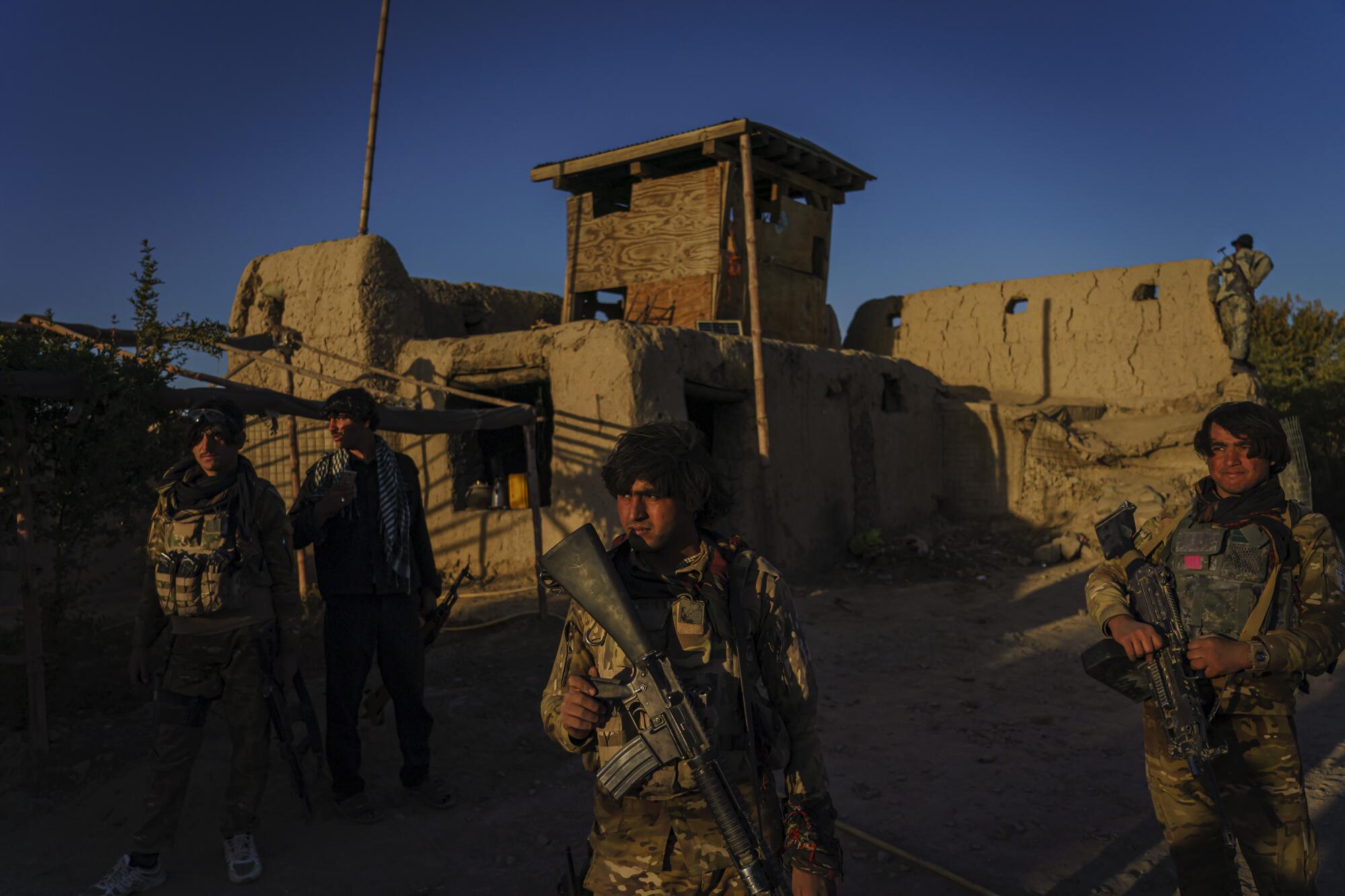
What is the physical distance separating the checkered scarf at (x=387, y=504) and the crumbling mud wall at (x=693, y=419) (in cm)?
306

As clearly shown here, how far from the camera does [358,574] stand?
370 cm

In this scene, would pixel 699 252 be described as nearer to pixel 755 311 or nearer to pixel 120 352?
pixel 755 311

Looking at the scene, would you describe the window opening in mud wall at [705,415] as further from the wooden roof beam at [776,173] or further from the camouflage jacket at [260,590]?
the camouflage jacket at [260,590]

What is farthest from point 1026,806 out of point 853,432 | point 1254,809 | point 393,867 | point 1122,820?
point 853,432

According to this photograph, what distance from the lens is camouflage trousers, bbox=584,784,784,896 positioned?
6.09 ft

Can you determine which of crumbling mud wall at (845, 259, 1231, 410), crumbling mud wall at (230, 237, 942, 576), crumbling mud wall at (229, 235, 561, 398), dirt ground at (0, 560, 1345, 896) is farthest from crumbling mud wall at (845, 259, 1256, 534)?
crumbling mud wall at (229, 235, 561, 398)

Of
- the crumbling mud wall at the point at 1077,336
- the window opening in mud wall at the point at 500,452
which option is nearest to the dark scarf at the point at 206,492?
the window opening in mud wall at the point at 500,452

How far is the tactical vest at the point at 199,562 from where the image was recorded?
3.15m

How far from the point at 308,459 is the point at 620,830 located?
7447mm

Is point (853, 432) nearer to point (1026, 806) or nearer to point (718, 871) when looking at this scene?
point (1026, 806)

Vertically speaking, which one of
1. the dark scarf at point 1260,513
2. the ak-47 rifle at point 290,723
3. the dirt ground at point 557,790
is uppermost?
the dark scarf at point 1260,513

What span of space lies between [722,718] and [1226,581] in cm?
162

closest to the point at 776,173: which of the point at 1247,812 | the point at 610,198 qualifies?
the point at 610,198

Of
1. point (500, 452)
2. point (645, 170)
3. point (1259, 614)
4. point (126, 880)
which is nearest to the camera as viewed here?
point (1259, 614)
